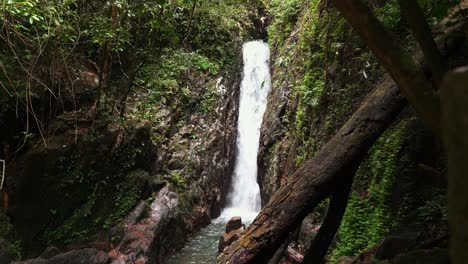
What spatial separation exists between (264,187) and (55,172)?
5.52m

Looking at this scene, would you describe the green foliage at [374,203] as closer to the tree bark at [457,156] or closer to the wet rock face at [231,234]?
the tree bark at [457,156]

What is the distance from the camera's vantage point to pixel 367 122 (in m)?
3.54

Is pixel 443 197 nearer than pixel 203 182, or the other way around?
pixel 443 197

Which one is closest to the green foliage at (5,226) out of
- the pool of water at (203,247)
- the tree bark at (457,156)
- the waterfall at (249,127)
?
the pool of water at (203,247)

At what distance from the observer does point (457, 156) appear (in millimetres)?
974

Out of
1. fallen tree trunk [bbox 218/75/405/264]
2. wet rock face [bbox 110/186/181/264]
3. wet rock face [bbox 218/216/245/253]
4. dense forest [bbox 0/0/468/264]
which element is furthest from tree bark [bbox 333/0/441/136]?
wet rock face [bbox 110/186/181/264]

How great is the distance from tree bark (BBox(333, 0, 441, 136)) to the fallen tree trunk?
4.69ft

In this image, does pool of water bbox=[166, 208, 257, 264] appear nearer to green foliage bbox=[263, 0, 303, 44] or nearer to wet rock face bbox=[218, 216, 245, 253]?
wet rock face bbox=[218, 216, 245, 253]

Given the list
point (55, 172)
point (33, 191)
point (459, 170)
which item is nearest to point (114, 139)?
point (55, 172)

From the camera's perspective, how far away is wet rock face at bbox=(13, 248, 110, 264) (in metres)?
6.59

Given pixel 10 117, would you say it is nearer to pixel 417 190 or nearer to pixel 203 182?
pixel 203 182

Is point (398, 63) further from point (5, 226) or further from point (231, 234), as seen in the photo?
point (5, 226)

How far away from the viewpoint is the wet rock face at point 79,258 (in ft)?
21.6

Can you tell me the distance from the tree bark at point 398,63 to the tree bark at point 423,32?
91 millimetres
